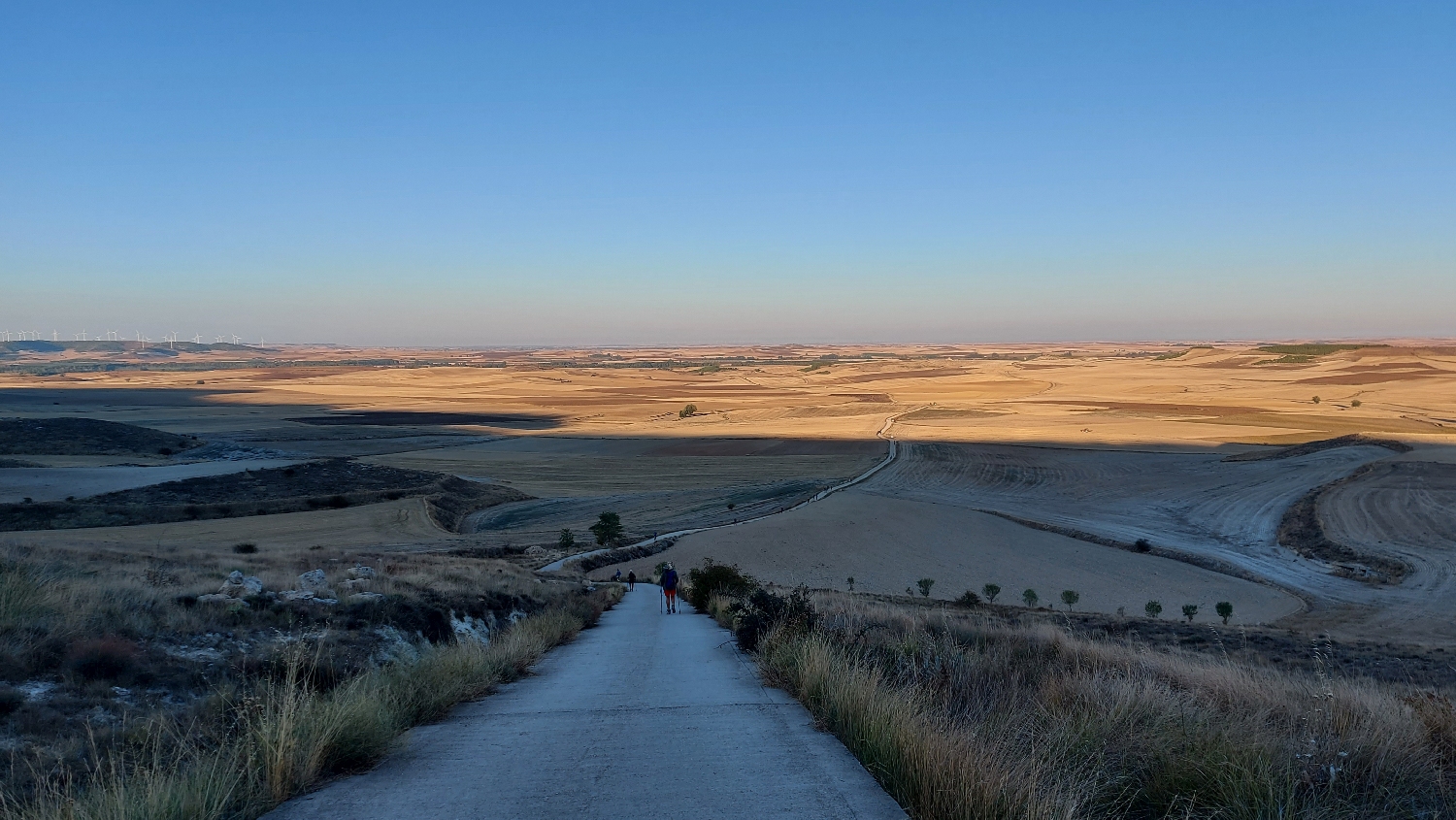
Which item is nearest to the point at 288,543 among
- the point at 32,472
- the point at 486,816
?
the point at 32,472

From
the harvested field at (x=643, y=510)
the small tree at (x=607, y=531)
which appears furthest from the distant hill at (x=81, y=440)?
the small tree at (x=607, y=531)

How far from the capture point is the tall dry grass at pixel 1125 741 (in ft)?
13.8

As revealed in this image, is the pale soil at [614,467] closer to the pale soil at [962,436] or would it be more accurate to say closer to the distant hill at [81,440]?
the pale soil at [962,436]

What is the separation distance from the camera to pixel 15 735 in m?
5.77

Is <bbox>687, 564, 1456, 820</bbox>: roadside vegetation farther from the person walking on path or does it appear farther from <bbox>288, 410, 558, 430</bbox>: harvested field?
<bbox>288, 410, 558, 430</bbox>: harvested field

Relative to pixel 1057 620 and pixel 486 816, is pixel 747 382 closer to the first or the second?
pixel 1057 620

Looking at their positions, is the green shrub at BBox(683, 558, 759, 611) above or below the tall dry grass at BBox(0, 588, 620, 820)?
below

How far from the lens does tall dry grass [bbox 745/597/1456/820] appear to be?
13.8 ft

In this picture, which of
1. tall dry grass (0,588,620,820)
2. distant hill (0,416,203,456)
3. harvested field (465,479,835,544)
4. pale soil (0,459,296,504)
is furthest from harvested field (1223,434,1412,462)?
distant hill (0,416,203,456)

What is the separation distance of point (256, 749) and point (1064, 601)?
1066 inches

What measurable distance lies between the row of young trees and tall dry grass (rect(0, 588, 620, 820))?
21174mm

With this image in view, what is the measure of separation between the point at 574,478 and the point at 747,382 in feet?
376

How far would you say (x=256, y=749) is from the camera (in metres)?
5.16

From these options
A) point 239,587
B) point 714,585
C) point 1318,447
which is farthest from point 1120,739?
point 1318,447
